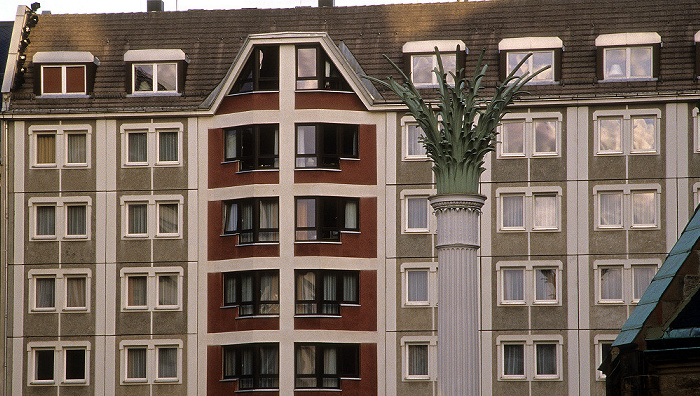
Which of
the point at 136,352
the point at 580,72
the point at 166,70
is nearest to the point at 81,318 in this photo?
the point at 136,352

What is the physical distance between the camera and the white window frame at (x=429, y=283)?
5672 cm

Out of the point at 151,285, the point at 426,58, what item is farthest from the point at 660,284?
the point at 151,285

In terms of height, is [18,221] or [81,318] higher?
[18,221]

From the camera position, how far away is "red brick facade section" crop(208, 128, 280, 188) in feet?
188

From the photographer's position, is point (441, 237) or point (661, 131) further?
point (661, 131)

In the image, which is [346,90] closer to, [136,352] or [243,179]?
[243,179]

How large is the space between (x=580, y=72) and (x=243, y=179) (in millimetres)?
14630

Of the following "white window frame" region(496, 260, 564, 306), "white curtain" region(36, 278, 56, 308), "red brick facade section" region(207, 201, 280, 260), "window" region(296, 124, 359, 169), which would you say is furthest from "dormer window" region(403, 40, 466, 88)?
"white curtain" region(36, 278, 56, 308)

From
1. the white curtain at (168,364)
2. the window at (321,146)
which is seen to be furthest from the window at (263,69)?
the white curtain at (168,364)

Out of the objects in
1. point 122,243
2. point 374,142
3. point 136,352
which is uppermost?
point 374,142

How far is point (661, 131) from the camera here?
56625 mm

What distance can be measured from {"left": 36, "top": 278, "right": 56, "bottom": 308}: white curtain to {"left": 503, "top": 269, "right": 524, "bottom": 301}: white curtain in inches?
736

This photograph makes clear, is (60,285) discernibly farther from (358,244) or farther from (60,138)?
(358,244)

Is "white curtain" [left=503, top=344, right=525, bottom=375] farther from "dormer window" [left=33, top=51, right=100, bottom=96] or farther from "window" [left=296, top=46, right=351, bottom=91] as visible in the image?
"dormer window" [left=33, top=51, right=100, bottom=96]
